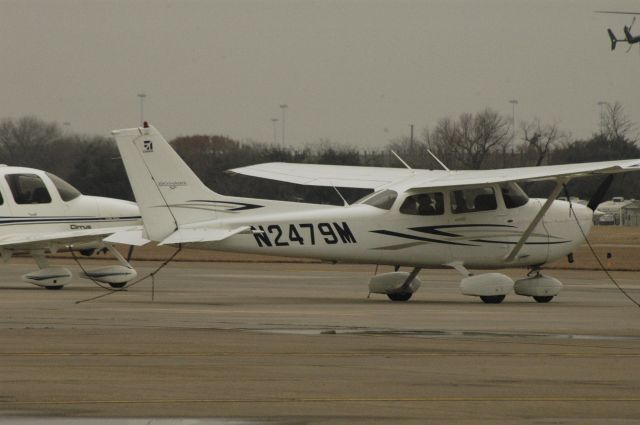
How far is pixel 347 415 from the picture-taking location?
31.5 ft

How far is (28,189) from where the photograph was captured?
25.2 meters

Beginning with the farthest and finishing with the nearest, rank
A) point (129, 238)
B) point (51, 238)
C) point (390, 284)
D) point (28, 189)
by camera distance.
→ point (28, 189) < point (51, 238) < point (390, 284) < point (129, 238)

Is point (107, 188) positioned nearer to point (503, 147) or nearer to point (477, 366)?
point (503, 147)

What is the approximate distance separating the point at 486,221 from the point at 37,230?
840 centimetres

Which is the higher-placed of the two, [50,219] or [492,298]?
[50,219]

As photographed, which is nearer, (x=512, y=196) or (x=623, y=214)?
(x=512, y=196)

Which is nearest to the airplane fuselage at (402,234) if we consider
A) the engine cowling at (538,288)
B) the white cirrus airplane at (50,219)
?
the engine cowling at (538,288)

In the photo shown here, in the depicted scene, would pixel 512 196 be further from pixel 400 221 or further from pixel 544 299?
pixel 400 221

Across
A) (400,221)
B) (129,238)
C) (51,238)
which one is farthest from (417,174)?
(51,238)

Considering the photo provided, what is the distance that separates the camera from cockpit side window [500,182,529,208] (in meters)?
22.9

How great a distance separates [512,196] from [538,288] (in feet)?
5.34

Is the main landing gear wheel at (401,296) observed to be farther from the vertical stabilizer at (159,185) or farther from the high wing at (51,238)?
the high wing at (51,238)

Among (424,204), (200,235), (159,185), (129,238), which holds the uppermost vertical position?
(159,185)

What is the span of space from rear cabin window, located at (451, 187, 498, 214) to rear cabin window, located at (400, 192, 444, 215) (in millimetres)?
249
